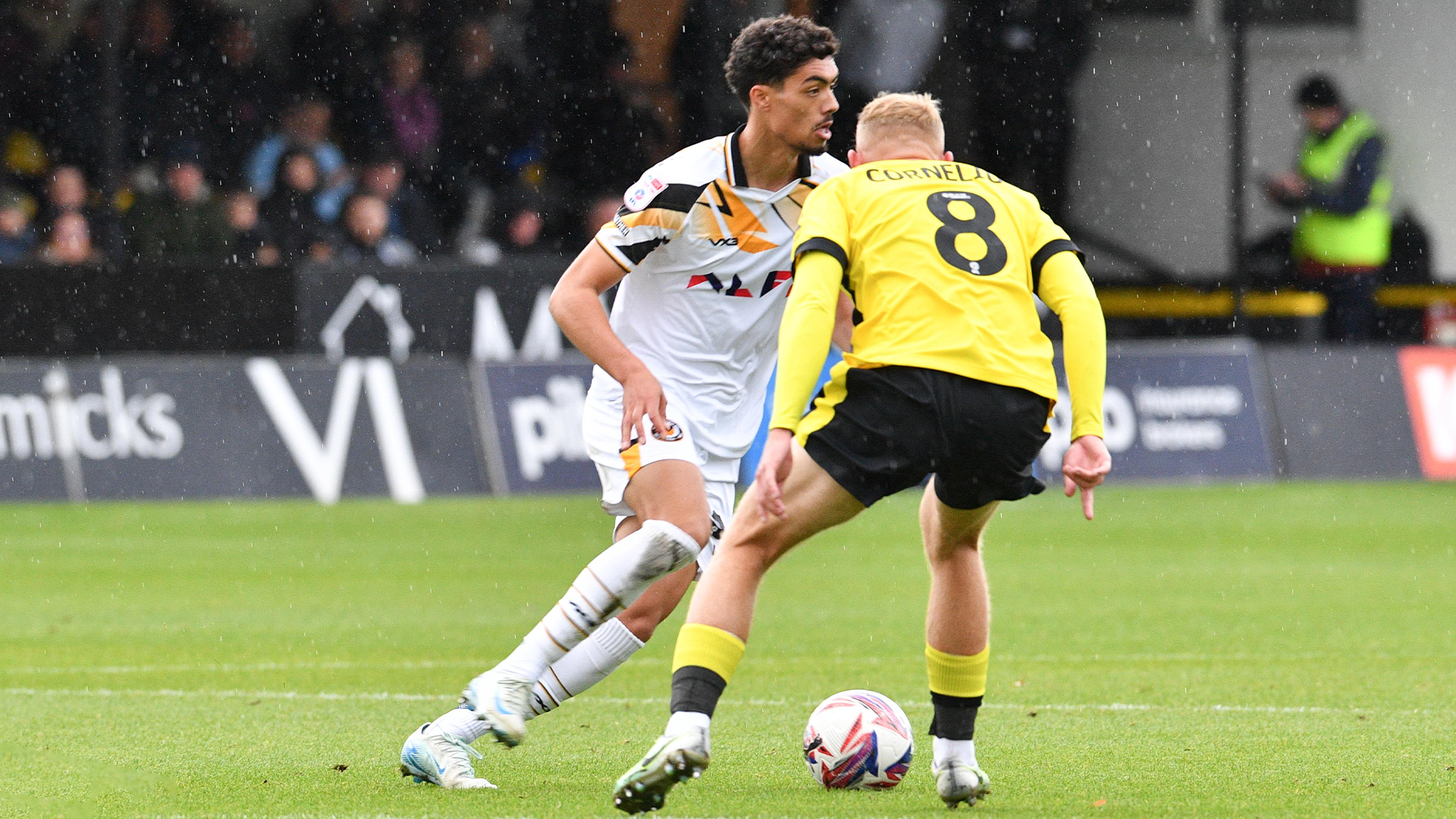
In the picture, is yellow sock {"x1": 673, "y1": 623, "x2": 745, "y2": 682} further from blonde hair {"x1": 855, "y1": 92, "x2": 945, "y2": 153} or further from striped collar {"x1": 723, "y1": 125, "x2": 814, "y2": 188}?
striped collar {"x1": 723, "y1": 125, "x2": 814, "y2": 188}

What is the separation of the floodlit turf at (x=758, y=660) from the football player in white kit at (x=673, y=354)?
302mm

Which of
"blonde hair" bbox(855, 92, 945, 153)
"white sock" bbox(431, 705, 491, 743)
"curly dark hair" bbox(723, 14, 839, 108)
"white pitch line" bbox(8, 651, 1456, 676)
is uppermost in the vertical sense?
"curly dark hair" bbox(723, 14, 839, 108)

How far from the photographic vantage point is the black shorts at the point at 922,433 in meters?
4.73

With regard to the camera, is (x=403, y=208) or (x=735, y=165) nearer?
(x=735, y=165)

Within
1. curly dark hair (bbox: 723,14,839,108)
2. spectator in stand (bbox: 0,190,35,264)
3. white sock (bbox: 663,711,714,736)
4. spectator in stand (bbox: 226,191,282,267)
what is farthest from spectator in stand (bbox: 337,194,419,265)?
white sock (bbox: 663,711,714,736)

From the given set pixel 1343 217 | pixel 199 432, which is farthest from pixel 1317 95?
pixel 199 432

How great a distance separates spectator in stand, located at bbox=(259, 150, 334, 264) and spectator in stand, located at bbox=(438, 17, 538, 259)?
188cm

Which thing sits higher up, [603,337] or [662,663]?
[603,337]

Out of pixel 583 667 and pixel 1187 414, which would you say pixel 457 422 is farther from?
pixel 583 667

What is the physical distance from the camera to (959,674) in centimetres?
511

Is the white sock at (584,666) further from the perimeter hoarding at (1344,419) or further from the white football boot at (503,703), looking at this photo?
the perimeter hoarding at (1344,419)

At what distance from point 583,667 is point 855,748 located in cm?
76

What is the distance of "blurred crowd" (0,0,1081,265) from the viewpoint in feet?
55.3

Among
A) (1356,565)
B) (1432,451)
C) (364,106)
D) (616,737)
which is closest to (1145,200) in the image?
(1432,451)
